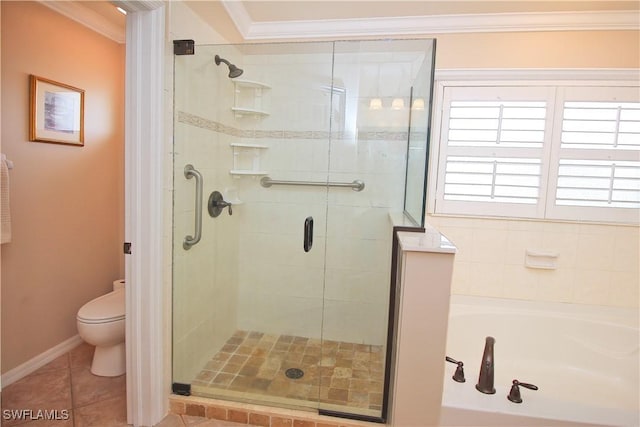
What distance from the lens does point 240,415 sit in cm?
176

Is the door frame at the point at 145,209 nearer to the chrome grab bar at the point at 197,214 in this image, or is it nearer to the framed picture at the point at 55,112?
the chrome grab bar at the point at 197,214

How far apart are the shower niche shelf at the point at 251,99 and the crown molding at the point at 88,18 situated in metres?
1.07

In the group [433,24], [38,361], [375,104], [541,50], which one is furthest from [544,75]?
[38,361]

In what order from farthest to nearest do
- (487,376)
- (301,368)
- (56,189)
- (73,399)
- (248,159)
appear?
(248,159) < (56,189) < (301,368) < (73,399) < (487,376)

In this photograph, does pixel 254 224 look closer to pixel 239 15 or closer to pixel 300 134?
pixel 300 134

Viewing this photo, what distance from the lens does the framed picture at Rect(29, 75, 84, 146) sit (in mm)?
2041

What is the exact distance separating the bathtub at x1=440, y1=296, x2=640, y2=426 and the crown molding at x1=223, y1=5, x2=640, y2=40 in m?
1.84

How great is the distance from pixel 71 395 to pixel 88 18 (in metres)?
2.38

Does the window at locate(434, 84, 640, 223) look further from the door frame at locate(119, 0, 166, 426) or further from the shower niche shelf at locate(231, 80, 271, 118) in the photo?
the door frame at locate(119, 0, 166, 426)

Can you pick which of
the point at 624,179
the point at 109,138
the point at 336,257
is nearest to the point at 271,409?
the point at 336,257

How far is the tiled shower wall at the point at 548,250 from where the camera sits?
231cm

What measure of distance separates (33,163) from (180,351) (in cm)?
143

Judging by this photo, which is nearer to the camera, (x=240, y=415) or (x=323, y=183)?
(x=240, y=415)

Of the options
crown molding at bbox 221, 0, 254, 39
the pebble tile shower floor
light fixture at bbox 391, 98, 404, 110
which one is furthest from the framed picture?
light fixture at bbox 391, 98, 404, 110
